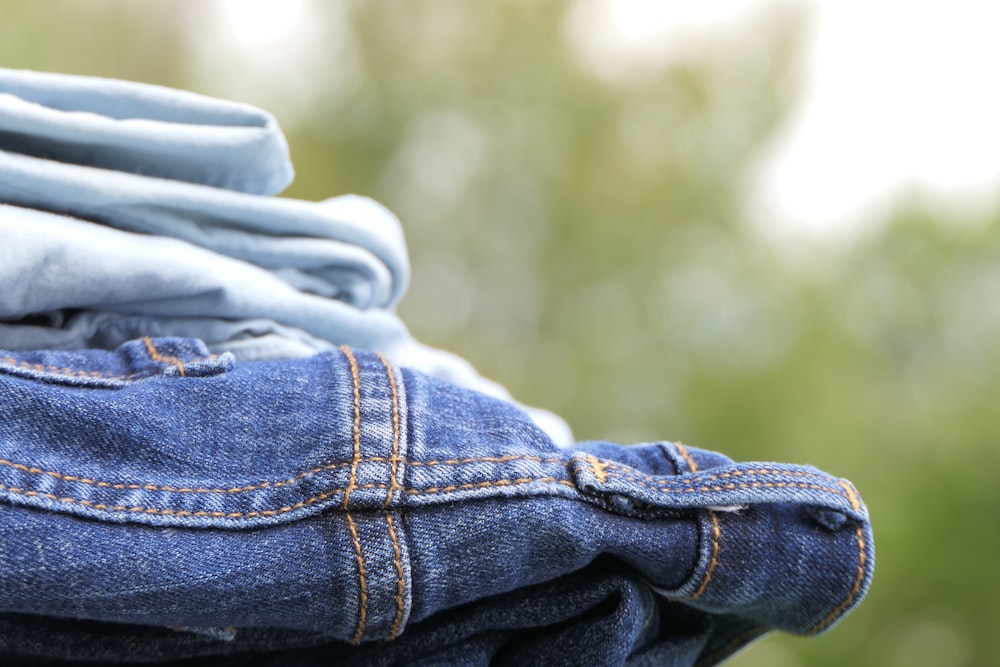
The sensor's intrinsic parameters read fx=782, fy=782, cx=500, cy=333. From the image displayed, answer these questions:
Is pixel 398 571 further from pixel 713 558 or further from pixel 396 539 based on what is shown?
pixel 713 558

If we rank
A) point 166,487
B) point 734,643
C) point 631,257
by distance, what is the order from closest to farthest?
point 166,487, point 734,643, point 631,257

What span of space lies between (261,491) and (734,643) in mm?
245

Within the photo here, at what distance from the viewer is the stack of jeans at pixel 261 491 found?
0.28 meters

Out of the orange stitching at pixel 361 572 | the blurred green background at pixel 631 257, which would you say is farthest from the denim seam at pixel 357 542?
the blurred green background at pixel 631 257

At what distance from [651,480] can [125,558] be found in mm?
199

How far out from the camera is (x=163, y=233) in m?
0.39

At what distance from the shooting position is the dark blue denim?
0.27 m

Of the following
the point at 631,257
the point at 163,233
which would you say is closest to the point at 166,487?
the point at 163,233

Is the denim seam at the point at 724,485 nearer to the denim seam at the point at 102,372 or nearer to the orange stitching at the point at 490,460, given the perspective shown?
the orange stitching at the point at 490,460

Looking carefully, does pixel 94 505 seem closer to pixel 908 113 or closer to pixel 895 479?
pixel 895 479

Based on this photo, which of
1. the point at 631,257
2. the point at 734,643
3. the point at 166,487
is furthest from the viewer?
the point at 631,257

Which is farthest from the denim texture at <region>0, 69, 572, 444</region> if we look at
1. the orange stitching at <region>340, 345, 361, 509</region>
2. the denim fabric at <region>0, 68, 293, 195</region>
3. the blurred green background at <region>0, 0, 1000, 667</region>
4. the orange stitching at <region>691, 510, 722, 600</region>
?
the blurred green background at <region>0, 0, 1000, 667</region>

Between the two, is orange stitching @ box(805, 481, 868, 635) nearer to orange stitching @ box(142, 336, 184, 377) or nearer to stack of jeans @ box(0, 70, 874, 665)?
stack of jeans @ box(0, 70, 874, 665)

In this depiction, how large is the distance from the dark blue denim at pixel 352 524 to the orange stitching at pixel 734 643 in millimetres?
27
